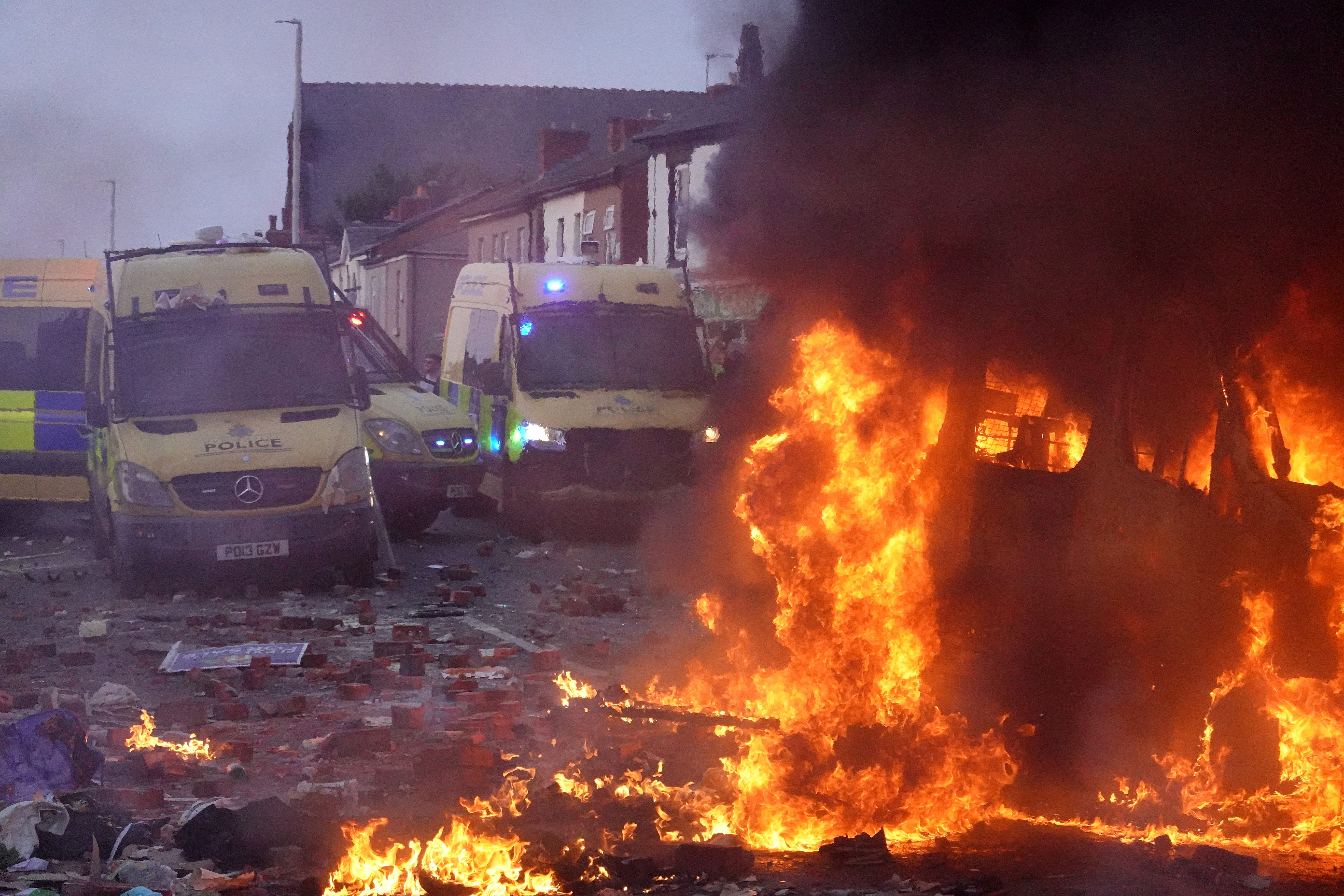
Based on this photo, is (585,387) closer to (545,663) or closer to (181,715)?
(545,663)

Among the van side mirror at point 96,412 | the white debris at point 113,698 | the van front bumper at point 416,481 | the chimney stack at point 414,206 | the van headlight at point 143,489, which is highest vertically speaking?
the chimney stack at point 414,206

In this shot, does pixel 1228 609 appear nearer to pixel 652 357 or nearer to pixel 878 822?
pixel 878 822

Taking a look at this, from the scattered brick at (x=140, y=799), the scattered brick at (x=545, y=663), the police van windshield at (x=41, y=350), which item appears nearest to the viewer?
the scattered brick at (x=140, y=799)

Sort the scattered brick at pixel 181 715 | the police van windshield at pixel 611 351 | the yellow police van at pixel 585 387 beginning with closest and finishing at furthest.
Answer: the scattered brick at pixel 181 715, the yellow police van at pixel 585 387, the police van windshield at pixel 611 351

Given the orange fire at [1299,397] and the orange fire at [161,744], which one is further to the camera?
the orange fire at [161,744]

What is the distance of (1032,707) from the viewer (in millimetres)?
6441

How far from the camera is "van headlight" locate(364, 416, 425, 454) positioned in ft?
51.5

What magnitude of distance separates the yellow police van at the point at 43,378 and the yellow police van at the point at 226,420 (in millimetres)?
2289

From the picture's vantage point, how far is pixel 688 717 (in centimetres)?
696

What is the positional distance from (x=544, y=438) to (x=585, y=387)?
2.62 ft

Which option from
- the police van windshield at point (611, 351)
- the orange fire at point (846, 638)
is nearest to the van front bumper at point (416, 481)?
the police van windshield at point (611, 351)

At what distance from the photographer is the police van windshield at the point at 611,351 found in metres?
16.6

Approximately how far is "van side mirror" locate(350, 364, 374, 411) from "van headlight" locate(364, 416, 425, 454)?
2.05 m

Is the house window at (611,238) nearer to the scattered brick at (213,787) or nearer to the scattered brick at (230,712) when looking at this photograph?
the scattered brick at (230,712)
